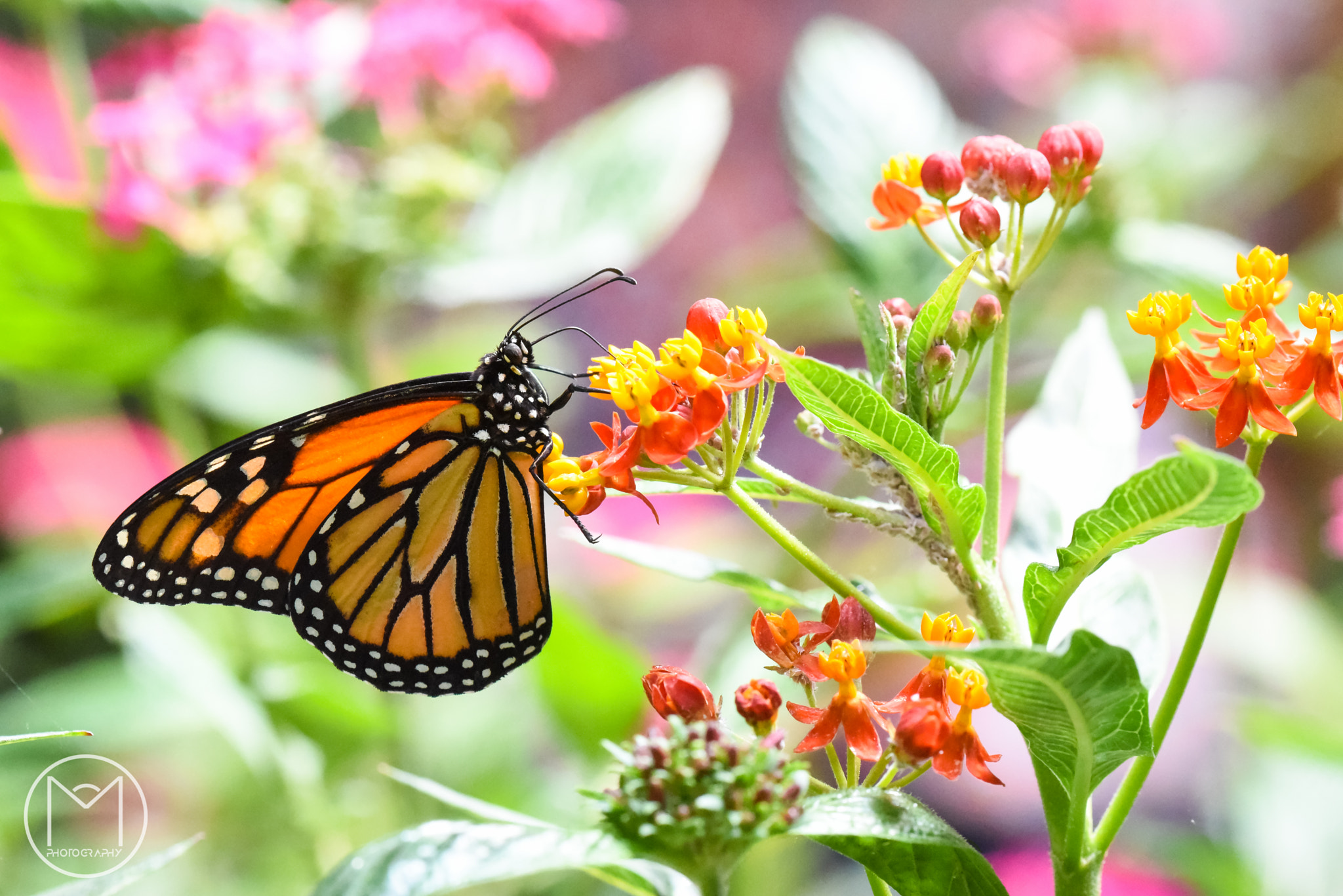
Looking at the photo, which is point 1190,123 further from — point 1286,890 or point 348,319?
point 348,319

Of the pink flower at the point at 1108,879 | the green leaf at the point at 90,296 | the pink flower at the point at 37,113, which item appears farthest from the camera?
the pink flower at the point at 37,113

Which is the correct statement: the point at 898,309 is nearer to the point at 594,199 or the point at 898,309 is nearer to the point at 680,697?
the point at 680,697

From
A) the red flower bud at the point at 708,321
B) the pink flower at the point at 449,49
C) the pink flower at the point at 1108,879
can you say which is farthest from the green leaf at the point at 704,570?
the pink flower at the point at 1108,879

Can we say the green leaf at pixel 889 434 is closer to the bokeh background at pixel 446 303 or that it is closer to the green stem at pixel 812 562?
the green stem at pixel 812 562

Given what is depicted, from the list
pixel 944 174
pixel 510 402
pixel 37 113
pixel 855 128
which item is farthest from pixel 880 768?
pixel 37 113

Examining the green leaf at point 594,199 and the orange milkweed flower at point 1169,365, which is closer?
the orange milkweed flower at point 1169,365

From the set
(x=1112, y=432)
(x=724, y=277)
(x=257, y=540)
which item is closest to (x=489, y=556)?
(x=257, y=540)

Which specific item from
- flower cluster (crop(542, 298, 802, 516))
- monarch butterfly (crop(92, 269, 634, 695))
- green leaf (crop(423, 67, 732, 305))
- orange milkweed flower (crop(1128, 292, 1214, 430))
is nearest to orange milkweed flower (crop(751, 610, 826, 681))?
flower cluster (crop(542, 298, 802, 516))
